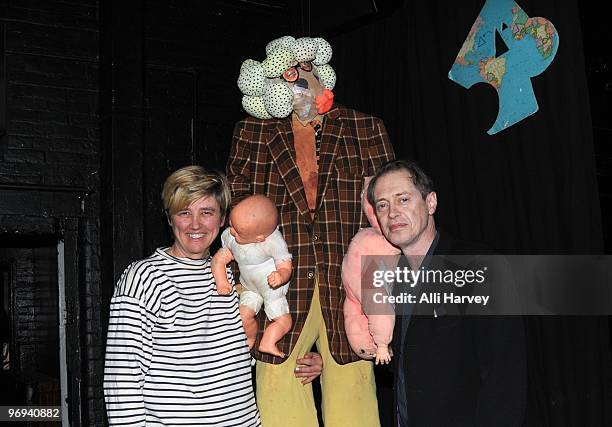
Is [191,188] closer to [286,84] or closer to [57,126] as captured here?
[286,84]

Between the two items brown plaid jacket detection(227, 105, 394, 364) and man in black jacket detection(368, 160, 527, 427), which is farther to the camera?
brown plaid jacket detection(227, 105, 394, 364)

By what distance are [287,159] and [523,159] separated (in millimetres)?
983

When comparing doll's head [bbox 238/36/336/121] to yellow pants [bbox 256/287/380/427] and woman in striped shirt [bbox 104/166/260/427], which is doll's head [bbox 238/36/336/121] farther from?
yellow pants [bbox 256/287/380/427]

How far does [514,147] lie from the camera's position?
332 centimetres

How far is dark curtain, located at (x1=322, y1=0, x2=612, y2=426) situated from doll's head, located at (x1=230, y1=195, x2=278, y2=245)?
3.61 feet

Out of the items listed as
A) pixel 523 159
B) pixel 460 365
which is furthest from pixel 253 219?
pixel 523 159

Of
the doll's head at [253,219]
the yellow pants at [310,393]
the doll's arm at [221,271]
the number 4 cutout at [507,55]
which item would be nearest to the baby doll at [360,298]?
the yellow pants at [310,393]

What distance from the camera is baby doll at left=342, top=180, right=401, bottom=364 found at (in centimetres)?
269

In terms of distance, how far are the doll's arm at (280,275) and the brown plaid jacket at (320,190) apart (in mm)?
159

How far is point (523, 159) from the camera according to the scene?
10.7 feet

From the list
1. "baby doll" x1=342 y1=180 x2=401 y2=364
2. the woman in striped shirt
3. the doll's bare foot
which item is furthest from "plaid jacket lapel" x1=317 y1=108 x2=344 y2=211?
the doll's bare foot

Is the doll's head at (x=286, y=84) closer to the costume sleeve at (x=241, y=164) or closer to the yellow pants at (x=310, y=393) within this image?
the costume sleeve at (x=241, y=164)

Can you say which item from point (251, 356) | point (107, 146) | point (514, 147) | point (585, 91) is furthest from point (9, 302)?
point (585, 91)

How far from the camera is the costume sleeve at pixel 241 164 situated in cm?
306
